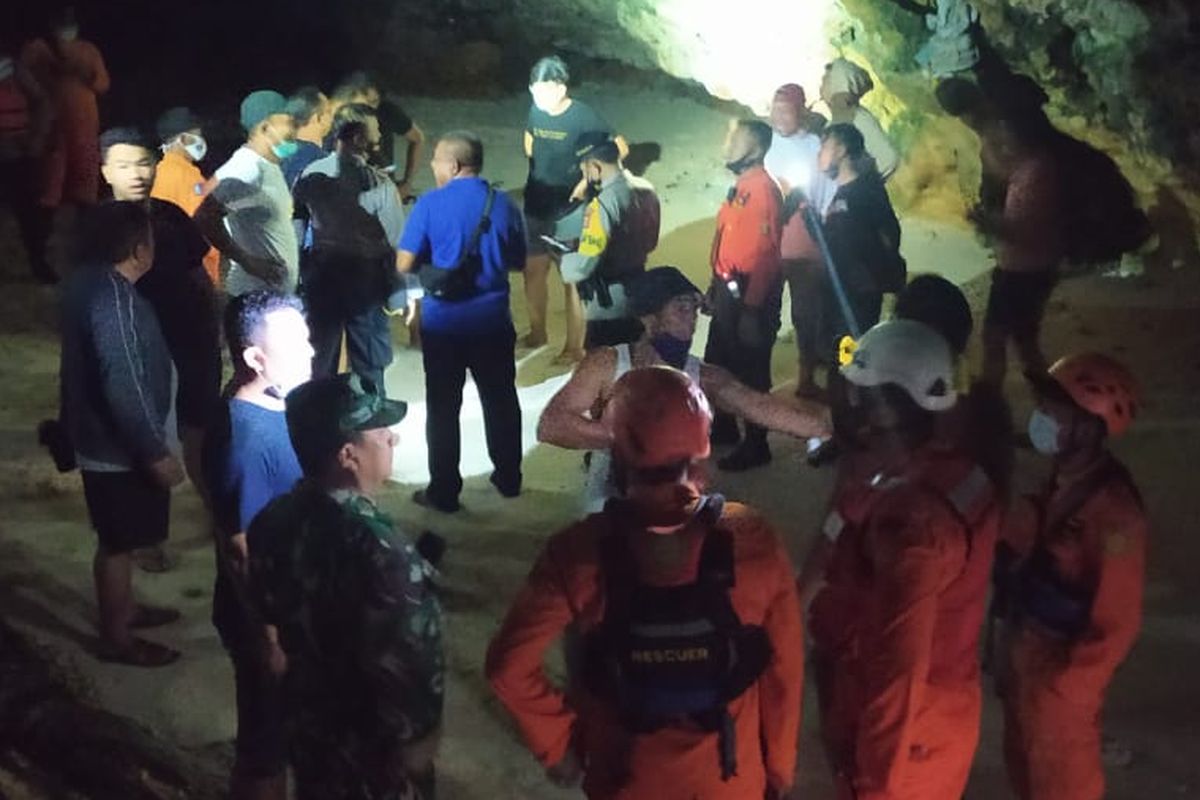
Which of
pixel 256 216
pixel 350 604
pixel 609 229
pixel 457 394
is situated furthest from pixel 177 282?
pixel 350 604

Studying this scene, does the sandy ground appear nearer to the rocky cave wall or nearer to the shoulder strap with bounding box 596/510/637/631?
the rocky cave wall

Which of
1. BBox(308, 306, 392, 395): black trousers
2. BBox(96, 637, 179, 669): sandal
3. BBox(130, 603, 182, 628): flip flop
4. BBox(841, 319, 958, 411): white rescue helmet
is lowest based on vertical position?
BBox(130, 603, 182, 628): flip flop

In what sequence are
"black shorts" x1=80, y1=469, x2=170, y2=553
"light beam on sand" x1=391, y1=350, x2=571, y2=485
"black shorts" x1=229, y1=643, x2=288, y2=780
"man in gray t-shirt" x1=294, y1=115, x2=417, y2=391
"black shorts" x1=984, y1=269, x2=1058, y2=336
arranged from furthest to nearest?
"light beam on sand" x1=391, y1=350, x2=571, y2=485
"black shorts" x1=984, y1=269, x2=1058, y2=336
"man in gray t-shirt" x1=294, y1=115, x2=417, y2=391
"black shorts" x1=80, y1=469, x2=170, y2=553
"black shorts" x1=229, y1=643, x2=288, y2=780

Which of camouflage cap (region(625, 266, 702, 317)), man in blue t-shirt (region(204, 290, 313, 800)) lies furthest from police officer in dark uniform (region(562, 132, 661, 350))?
man in blue t-shirt (region(204, 290, 313, 800))

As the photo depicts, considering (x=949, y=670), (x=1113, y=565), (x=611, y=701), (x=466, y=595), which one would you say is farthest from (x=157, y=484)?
(x=1113, y=565)

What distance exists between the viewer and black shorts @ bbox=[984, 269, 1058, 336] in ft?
21.3

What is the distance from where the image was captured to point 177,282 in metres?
5.34

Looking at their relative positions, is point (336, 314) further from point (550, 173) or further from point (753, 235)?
point (550, 173)

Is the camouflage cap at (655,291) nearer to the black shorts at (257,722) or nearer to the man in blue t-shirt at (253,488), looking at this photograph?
the man in blue t-shirt at (253,488)

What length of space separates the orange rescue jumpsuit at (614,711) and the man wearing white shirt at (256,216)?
12.4 feet

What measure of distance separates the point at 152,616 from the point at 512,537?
1.60m

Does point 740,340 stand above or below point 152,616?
above

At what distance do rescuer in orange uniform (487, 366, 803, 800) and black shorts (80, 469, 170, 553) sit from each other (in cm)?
234

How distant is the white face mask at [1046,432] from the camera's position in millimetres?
3250
